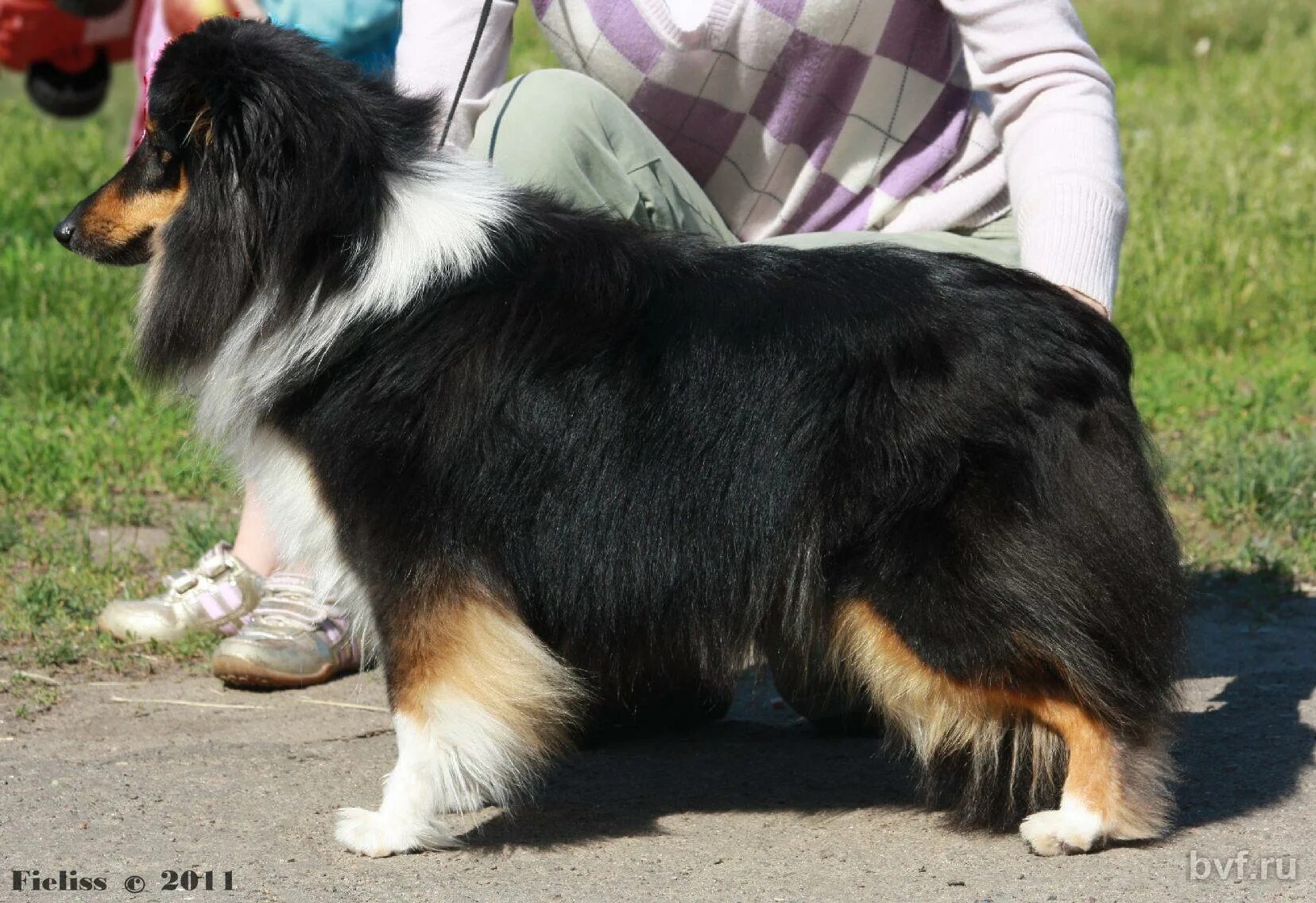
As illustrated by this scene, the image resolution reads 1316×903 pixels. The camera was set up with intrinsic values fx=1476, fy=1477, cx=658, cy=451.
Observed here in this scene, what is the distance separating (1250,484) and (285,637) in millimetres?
2816

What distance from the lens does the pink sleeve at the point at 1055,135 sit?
2.82 metres

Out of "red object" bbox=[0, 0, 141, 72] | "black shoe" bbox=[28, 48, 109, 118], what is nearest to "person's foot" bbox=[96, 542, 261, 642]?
"red object" bbox=[0, 0, 141, 72]

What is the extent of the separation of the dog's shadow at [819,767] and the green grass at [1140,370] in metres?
0.70

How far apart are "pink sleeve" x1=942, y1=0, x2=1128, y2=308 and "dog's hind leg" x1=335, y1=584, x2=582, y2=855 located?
124cm

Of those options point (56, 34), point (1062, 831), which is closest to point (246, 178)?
point (1062, 831)

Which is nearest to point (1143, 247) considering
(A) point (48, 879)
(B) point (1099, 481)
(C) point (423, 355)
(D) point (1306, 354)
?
(D) point (1306, 354)

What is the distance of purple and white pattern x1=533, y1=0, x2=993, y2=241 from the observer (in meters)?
3.22

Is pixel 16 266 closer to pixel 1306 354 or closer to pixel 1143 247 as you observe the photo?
pixel 1143 247

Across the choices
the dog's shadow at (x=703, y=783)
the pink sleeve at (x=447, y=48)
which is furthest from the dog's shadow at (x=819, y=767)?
the pink sleeve at (x=447, y=48)

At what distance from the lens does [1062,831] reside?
2.52 meters

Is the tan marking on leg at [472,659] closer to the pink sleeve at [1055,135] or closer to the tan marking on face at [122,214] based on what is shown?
the tan marking on face at [122,214]

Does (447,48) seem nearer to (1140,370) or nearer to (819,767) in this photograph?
(819,767)

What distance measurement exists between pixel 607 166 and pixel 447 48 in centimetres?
44

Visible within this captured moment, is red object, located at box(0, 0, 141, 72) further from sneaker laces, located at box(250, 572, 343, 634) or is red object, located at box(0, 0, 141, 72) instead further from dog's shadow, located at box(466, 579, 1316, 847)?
dog's shadow, located at box(466, 579, 1316, 847)
